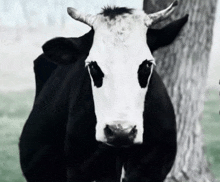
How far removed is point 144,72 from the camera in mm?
5145

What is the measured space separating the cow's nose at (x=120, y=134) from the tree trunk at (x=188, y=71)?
9.36ft

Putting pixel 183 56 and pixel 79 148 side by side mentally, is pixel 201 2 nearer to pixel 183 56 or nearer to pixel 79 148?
pixel 183 56

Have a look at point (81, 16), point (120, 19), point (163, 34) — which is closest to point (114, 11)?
point (120, 19)

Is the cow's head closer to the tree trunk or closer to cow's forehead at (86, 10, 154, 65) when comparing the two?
cow's forehead at (86, 10, 154, 65)

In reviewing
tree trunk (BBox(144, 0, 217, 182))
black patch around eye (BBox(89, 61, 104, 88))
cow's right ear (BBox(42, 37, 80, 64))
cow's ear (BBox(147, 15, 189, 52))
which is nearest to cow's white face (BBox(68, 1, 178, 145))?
black patch around eye (BBox(89, 61, 104, 88))

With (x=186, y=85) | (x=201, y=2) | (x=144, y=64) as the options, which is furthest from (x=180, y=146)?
(x=144, y=64)

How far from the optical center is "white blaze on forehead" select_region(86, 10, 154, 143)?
4.94 meters

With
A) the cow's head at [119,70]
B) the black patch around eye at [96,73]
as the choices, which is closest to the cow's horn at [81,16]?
the cow's head at [119,70]

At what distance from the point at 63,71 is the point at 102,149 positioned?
1093 mm

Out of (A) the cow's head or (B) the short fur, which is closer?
(A) the cow's head

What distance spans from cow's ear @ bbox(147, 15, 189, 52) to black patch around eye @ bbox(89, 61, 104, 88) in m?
0.56

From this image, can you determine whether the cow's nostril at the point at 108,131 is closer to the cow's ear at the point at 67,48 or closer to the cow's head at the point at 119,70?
the cow's head at the point at 119,70

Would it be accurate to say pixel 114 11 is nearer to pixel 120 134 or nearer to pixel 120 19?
pixel 120 19

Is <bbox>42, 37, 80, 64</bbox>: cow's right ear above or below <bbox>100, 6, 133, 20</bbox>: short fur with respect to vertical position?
below
